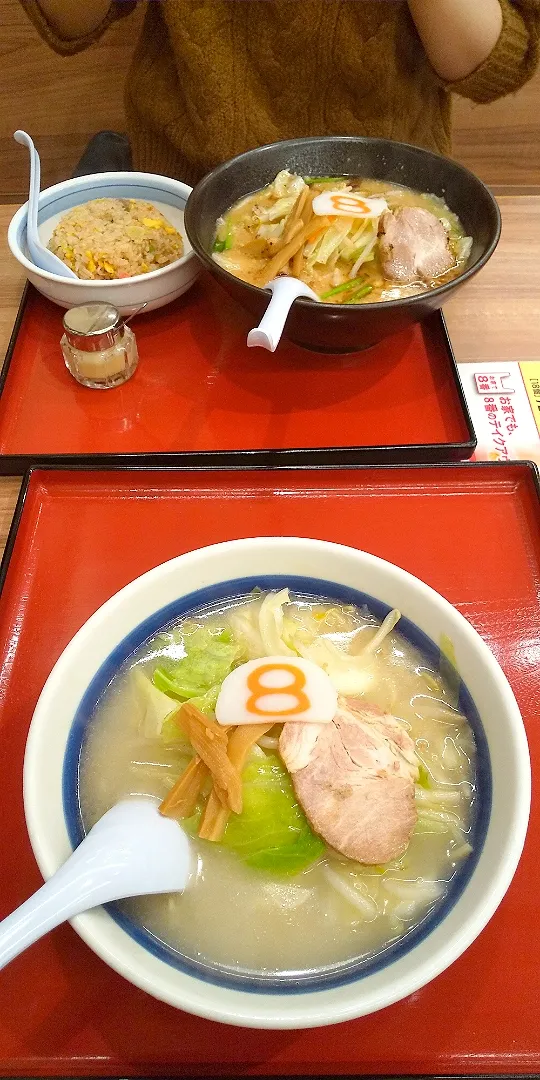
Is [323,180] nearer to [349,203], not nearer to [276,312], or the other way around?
[349,203]

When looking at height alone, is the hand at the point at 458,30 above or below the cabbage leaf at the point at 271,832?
above

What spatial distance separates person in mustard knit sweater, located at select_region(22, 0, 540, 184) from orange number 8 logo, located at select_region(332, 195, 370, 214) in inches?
21.8

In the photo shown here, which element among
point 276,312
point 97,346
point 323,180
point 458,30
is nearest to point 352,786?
point 276,312

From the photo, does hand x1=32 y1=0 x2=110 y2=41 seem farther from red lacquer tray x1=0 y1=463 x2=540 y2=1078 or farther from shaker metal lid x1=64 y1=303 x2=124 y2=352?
red lacquer tray x1=0 y1=463 x2=540 y2=1078

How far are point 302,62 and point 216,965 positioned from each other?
7.22ft

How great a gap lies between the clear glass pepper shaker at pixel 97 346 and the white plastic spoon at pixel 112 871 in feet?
3.22

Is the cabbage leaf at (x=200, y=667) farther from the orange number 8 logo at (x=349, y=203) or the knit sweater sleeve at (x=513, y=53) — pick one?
the knit sweater sleeve at (x=513, y=53)

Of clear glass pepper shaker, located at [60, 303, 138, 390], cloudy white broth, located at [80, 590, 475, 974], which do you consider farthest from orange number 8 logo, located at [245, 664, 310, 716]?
clear glass pepper shaker, located at [60, 303, 138, 390]

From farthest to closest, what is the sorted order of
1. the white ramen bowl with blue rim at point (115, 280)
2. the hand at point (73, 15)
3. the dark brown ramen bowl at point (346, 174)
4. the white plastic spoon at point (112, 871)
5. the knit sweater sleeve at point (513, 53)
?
the hand at point (73, 15)
the knit sweater sleeve at point (513, 53)
the white ramen bowl with blue rim at point (115, 280)
the dark brown ramen bowl at point (346, 174)
the white plastic spoon at point (112, 871)

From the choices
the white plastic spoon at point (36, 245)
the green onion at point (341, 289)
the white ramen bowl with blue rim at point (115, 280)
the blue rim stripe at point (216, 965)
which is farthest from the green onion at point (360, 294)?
the blue rim stripe at point (216, 965)

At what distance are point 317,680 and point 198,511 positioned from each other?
539 millimetres

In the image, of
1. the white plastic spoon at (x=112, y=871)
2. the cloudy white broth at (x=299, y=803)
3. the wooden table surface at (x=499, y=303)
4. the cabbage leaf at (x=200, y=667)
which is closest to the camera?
the white plastic spoon at (x=112, y=871)

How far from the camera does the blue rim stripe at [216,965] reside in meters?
0.71

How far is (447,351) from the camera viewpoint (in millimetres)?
1598
